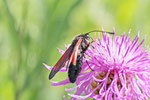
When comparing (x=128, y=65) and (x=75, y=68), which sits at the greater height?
(x=75, y=68)

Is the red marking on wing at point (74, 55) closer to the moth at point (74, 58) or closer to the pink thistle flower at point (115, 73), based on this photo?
the moth at point (74, 58)

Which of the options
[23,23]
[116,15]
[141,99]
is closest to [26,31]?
[23,23]

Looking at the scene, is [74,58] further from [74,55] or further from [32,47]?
[32,47]

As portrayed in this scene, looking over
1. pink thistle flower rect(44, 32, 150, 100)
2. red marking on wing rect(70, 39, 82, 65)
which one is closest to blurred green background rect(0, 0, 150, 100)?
pink thistle flower rect(44, 32, 150, 100)

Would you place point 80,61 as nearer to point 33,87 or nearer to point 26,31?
point 33,87

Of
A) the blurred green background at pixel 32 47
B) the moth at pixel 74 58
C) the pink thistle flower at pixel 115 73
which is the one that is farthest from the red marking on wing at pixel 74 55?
the blurred green background at pixel 32 47

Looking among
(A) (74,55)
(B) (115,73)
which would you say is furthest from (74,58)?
(B) (115,73)
